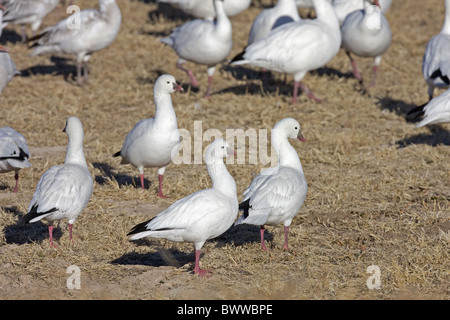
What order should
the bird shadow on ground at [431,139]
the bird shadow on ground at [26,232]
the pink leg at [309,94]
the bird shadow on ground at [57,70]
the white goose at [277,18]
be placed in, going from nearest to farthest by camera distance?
the bird shadow on ground at [26,232]
the bird shadow on ground at [431,139]
the pink leg at [309,94]
the white goose at [277,18]
the bird shadow on ground at [57,70]

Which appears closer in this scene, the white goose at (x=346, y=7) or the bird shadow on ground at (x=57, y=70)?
the bird shadow on ground at (x=57, y=70)

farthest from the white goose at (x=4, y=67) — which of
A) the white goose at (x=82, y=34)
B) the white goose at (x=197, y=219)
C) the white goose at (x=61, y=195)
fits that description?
the white goose at (x=197, y=219)

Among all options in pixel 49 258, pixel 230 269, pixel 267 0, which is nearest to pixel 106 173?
pixel 49 258

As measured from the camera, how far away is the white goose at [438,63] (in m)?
8.93

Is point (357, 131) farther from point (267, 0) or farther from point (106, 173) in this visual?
point (267, 0)

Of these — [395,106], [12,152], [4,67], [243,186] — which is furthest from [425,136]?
[4,67]

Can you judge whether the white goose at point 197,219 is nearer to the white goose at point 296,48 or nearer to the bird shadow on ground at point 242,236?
the bird shadow on ground at point 242,236

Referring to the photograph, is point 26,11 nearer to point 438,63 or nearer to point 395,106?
point 395,106

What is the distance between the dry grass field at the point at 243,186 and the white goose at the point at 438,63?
64 cm

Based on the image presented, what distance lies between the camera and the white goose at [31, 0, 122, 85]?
1070 cm

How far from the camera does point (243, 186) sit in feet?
23.9

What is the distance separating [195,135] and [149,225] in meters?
4.04

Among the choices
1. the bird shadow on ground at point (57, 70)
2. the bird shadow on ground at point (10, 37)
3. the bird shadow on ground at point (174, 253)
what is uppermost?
the bird shadow on ground at point (174, 253)

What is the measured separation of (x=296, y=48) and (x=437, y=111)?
2.54m
